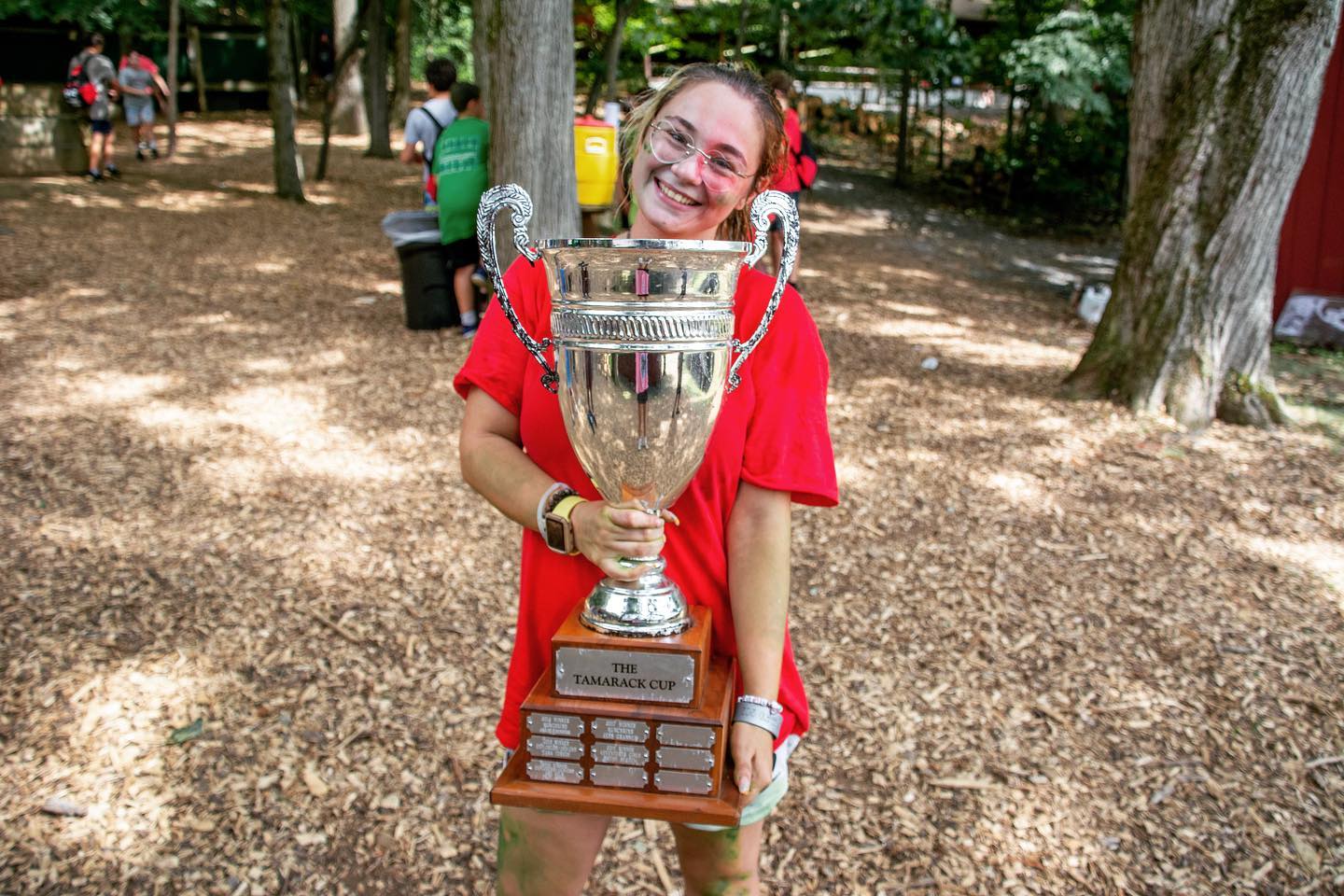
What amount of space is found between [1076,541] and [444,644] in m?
2.80

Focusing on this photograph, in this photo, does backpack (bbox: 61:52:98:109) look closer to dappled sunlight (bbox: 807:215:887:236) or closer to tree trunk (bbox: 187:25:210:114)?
tree trunk (bbox: 187:25:210:114)

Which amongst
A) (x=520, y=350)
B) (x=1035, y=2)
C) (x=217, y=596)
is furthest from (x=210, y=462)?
(x=1035, y=2)

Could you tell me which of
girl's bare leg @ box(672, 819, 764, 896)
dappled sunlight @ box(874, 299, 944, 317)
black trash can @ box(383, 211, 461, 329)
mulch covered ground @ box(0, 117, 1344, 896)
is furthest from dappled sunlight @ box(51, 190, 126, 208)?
girl's bare leg @ box(672, 819, 764, 896)

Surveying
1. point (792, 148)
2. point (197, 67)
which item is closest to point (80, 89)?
point (197, 67)

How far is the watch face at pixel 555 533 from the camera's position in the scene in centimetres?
143

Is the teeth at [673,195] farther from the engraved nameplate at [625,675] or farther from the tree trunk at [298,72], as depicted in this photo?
the tree trunk at [298,72]

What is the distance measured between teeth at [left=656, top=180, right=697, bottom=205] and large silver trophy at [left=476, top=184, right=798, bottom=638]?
0.11m

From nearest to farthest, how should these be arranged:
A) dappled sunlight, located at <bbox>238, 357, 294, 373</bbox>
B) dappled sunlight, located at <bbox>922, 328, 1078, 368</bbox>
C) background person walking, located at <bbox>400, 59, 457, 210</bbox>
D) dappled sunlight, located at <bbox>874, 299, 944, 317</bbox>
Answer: dappled sunlight, located at <bbox>238, 357, 294, 373</bbox> < dappled sunlight, located at <bbox>922, 328, 1078, 368</bbox> < background person walking, located at <bbox>400, 59, 457, 210</bbox> < dappled sunlight, located at <bbox>874, 299, 944, 317</bbox>

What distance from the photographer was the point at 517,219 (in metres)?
1.46

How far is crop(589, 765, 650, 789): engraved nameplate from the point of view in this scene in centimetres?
144

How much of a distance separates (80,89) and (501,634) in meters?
12.7

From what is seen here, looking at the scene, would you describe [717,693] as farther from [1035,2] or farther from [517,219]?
[1035,2]

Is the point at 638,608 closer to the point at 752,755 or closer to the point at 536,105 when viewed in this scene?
the point at 752,755

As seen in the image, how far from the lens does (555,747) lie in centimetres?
143
